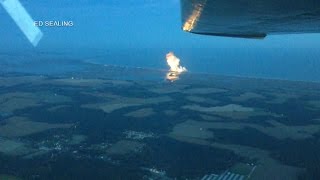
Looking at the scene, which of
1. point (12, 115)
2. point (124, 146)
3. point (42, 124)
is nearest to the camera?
point (124, 146)

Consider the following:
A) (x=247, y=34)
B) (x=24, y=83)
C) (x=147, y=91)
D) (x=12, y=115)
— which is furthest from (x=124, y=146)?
(x=24, y=83)

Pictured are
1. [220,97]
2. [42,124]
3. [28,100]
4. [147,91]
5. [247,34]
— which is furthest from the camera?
[147,91]

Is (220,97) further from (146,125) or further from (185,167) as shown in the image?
(185,167)

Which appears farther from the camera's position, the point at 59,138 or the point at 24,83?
the point at 24,83

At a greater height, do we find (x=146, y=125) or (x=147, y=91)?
(x=147, y=91)

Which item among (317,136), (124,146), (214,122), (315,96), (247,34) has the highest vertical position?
(315,96)

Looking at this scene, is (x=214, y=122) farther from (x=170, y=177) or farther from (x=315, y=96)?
(x=315, y=96)

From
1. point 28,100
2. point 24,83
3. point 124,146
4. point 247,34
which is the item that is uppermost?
point 24,83

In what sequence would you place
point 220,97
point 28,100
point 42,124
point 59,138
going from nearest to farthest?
point 59,138 < point 42,124 < point 28,100 < point 220,97

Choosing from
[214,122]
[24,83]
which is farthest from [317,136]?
[24,83]
